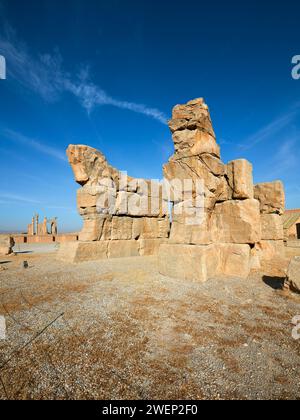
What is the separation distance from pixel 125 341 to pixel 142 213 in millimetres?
7337

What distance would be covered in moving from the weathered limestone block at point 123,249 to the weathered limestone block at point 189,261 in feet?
11.3

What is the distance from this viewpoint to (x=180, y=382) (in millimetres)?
1720

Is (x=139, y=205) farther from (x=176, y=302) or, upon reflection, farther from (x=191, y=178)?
(x=176, y=302)

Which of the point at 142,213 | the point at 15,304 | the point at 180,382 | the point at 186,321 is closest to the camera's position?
the point at 180,382

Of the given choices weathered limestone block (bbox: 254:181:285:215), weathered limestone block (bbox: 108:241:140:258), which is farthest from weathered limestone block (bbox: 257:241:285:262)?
weathered limestone block (bbox: 108:241:140:258)

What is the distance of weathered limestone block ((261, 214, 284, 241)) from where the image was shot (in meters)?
7.13

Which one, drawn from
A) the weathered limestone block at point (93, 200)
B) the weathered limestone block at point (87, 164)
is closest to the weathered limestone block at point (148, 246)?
the weathered limestone block at point (93, 200)

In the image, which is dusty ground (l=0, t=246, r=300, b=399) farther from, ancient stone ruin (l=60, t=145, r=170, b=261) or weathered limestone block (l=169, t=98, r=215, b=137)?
ancient stone ruin (l=60, t=145, r=170, b=261)

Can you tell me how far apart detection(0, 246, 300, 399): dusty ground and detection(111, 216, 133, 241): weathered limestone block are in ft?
14.5

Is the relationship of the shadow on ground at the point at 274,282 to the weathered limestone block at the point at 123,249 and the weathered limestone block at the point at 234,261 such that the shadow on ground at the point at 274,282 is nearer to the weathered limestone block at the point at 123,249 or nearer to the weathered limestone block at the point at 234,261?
the weathered limestone block at the point at 234,261

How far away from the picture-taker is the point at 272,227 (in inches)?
283
